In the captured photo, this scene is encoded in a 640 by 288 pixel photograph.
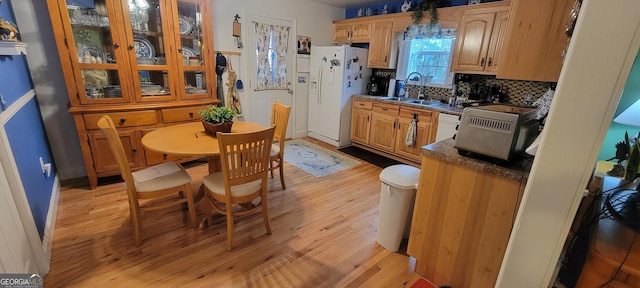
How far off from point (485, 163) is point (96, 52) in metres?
3.45

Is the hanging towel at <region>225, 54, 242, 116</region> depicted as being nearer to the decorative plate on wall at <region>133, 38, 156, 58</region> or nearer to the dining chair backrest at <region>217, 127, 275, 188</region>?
the decorative plate on wall at <region>133, 38, 156, 58</region>

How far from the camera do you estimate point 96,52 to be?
8.65 feet

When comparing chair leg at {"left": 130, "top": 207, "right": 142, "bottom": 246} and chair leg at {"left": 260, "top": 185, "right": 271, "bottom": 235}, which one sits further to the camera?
chair leg at {"left": 260, "top": 185, "right": 271, "bottom": 235}

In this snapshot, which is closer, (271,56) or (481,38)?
(481,38)

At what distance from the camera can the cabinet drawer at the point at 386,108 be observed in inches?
147

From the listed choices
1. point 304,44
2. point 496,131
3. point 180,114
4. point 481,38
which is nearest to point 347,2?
point 304,44

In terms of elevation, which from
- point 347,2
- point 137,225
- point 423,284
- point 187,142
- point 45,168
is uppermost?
point 347,2

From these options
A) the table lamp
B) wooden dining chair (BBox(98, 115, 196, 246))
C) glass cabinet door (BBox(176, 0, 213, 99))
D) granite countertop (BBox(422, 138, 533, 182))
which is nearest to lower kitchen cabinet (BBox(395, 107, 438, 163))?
granite countertop (BBox(422, 138, 533, 182))

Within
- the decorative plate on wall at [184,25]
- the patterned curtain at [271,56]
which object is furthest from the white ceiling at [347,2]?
the decorative plate on wall at [184,25]

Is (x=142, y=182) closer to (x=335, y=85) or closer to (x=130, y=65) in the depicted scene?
(x=130, y=65)

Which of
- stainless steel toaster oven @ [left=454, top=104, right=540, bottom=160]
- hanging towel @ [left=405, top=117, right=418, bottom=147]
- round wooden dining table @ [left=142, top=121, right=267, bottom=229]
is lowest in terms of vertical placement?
hanging towel @ [left=405, top=117, right=418, bottom=147]

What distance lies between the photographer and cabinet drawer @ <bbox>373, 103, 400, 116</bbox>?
3730 millimetres

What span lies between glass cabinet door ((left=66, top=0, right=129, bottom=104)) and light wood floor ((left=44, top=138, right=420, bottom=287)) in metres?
1.00

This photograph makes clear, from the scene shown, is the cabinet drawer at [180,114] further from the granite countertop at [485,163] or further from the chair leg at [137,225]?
the granite countertop at [485,163]
